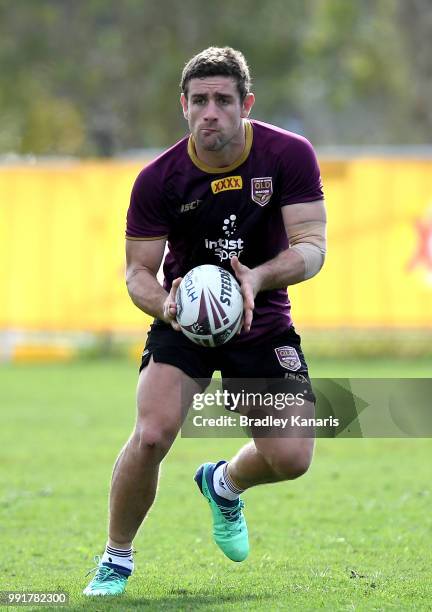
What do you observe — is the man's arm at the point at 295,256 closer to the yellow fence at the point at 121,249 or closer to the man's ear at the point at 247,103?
the man's ear at the point at 247,103

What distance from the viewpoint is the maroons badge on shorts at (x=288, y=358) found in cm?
683

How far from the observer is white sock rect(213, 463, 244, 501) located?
715 cm

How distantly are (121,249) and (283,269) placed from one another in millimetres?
12734

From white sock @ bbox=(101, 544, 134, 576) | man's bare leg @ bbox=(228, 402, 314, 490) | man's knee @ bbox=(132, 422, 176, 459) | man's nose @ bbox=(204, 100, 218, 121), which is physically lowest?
white sock @ bbox=(101, 544, 134, 576)

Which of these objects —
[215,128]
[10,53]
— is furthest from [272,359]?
[10,53]

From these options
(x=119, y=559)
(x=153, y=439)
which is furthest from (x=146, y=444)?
(x=119, y=559)

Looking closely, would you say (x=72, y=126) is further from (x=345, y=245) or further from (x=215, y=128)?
(x=215, y=128)

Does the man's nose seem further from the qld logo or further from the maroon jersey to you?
the qld logo

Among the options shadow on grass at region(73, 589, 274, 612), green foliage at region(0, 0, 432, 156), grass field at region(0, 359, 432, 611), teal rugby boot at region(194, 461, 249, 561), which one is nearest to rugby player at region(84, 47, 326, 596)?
shadow on grass at region(73, 589, 274, 612)

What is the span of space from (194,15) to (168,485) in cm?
3337

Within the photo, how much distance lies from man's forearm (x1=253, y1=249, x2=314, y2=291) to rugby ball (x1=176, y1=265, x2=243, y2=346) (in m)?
0.23

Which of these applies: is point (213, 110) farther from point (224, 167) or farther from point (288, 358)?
point (288, 358)

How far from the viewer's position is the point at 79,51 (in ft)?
142

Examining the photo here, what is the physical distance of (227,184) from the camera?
6680 millimetres
